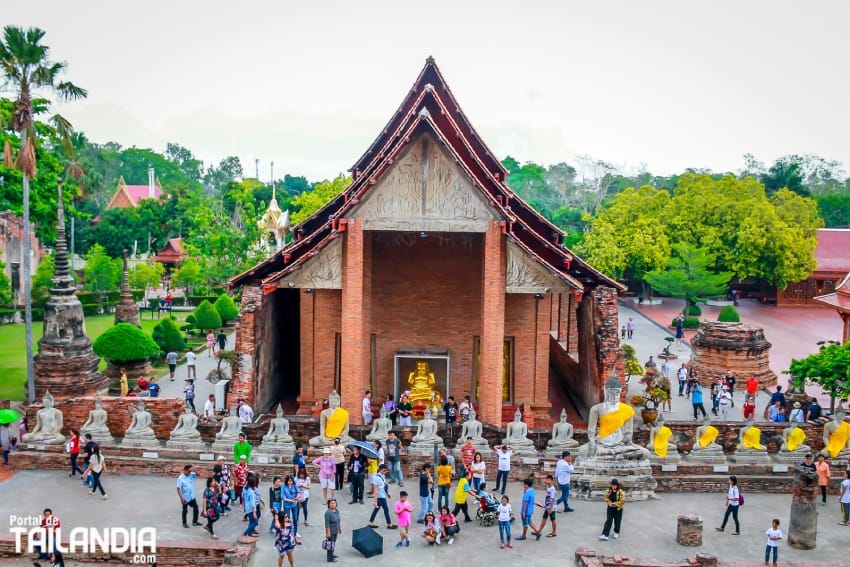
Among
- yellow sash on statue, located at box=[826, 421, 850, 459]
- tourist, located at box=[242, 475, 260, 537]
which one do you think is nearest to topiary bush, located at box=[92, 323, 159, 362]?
tourist, located at box=[242, 475, 260, 537]

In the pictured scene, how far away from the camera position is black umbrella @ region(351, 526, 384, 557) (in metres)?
14.1

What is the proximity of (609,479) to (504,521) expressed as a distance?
3.95 meters

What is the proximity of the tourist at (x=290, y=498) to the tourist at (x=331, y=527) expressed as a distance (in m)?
0.99

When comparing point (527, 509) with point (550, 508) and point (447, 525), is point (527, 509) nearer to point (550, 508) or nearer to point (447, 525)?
point (550, 508)

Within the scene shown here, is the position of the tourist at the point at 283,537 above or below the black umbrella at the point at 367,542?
above

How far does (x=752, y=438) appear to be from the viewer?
60.4 ft

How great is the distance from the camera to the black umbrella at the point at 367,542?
14148 mm

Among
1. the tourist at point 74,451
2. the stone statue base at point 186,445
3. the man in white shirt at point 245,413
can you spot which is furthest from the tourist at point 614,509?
the tourist at point 74,451

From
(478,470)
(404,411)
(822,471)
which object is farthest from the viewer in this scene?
(404,411)

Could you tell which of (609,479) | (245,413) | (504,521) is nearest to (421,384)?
(245,413)

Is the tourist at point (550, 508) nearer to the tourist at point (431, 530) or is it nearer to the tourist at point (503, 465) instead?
the tourist at point (503, 465)

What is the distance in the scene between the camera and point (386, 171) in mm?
19953

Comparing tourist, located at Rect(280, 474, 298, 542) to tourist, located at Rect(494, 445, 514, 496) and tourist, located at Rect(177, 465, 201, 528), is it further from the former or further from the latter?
tourist, located at Rect(494, 445, 514, 496)

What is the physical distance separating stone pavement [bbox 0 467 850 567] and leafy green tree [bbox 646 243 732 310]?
108 ft
